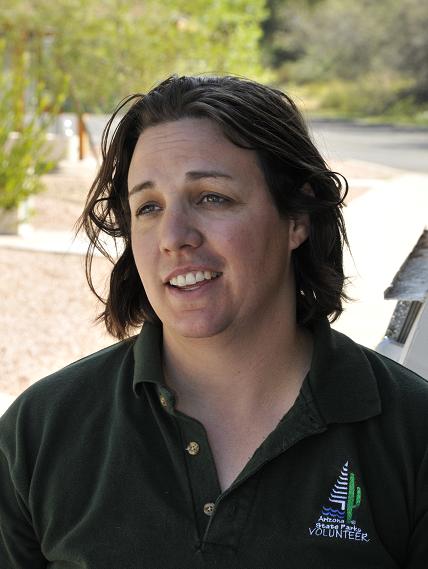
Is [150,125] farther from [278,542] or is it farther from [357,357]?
[278,542]

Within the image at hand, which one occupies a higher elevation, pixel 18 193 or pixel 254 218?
pixel 18 193

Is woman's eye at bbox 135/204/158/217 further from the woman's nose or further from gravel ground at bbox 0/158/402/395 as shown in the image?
gravel ground at bbox 0/158/402/395

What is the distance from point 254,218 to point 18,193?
907 cm

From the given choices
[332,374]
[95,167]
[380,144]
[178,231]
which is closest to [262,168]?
[178,231]

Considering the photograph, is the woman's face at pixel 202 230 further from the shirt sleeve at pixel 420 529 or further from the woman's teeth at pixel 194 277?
the shirt sleeve at pixel 420 529

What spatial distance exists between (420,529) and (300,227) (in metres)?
0.68

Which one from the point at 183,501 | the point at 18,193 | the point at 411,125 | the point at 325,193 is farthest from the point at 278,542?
the point at 411,125

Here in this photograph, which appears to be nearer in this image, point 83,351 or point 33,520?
point 33,520

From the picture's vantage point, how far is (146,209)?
1.99m

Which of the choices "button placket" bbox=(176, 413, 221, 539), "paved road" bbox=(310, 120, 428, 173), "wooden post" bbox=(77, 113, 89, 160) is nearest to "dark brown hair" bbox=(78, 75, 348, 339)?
"button placket" bbox=(176, 413, 221, 539)

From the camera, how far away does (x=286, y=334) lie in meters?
2.03

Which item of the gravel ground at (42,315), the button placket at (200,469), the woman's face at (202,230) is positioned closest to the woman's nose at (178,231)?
the woman's face at (202,230)

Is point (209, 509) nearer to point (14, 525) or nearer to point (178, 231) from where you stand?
→ point (14, 525)

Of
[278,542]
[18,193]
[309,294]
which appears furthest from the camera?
[18,193]
